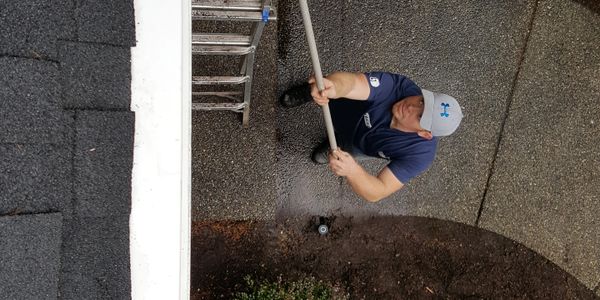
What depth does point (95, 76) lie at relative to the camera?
2.06 meters

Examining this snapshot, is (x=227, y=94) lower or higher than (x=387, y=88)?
lower

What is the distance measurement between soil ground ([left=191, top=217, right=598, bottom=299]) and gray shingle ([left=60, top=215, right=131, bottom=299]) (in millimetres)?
2316

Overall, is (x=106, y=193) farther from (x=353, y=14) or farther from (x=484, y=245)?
(x=484, y=245)

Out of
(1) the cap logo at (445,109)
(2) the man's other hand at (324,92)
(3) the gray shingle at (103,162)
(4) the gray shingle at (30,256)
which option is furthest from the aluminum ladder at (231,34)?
(4) the gray shingle at (30,256)

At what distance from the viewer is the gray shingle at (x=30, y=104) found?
189 centimetres

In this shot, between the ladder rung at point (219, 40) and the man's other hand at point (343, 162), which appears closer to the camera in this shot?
the ladder rung at point (219, 40)

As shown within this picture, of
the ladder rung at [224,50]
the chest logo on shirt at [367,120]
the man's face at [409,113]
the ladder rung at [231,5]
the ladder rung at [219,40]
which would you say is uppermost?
the ladder rung at [231,5]

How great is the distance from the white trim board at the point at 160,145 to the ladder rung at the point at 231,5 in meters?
0.66

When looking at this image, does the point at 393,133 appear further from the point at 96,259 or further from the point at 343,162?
the point at 96,259

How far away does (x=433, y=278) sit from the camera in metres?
4.87

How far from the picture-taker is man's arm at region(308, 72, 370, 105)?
3.07 m

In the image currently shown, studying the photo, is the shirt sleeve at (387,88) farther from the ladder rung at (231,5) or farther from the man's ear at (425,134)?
the ladder rung at (231,5)

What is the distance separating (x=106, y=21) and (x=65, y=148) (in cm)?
52

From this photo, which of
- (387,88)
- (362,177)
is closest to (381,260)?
(362,177)
